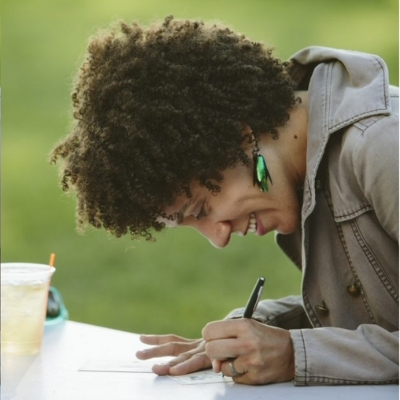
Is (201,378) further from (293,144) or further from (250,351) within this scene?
(293,144)

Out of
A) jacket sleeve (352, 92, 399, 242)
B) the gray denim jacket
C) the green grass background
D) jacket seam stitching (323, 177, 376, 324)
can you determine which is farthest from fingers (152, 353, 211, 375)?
the green grass background

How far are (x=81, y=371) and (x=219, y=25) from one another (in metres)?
0.91

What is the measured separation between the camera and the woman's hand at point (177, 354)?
2.04m

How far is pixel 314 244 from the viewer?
213cm

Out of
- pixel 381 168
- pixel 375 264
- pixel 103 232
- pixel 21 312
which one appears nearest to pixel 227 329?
pixel 375 264

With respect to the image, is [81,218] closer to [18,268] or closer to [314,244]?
[18,268]

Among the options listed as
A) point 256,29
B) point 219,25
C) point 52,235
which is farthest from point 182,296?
point 219,25

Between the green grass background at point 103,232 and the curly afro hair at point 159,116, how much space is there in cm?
145

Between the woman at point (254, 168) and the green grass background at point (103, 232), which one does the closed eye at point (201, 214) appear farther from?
the green grass background at point (103, 232)

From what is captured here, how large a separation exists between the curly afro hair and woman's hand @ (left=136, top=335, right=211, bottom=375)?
30cm

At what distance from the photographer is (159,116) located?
6.68 ft

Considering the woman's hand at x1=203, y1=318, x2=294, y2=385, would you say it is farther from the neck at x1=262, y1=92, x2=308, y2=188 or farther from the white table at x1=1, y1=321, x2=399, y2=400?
the neck at x1=262, y1=92, x2=308, y2=188

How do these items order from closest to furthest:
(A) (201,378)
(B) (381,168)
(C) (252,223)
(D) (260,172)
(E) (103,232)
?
(B) (381,168), (A) (201,378), (D) (260,172), (C) (252,223), (E) (103,232)

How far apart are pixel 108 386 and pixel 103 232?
3.82 m
